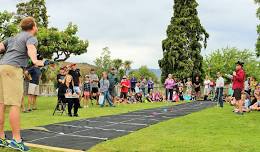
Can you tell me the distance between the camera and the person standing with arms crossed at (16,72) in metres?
6.01

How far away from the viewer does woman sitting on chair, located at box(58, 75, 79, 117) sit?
13555 millimetres

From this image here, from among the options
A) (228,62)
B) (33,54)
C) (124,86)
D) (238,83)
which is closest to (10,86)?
(33,54)

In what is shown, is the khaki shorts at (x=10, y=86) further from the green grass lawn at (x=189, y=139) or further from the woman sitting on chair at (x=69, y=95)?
the woman sitting on chair at (x=69, y=95)

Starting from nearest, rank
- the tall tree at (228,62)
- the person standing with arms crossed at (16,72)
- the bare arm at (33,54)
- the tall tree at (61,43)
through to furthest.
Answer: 1. the bare arm at (33,54)
2. the person standing with arms crossed at (16,72)
3. the tall tree at (61,43)
4. the tall tree at (228,62)

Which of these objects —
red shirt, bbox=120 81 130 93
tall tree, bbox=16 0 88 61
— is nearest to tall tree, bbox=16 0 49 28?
tall tree, bbox=16 0 88 61

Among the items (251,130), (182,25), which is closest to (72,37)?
(182,25)

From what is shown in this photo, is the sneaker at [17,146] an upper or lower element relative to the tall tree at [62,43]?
lower

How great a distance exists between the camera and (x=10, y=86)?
6062 mm

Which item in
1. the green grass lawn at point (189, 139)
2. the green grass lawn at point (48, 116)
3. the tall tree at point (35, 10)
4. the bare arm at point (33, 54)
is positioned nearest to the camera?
the bare arm at point (33, 54)

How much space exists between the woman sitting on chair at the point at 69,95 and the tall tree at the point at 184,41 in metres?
31.6

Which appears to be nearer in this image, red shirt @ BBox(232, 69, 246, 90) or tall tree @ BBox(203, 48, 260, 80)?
red shirt @ BBox(232, 69, 246, 90)

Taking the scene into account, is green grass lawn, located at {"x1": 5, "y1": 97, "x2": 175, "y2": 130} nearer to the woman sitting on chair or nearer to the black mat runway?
the woman sitting on chair

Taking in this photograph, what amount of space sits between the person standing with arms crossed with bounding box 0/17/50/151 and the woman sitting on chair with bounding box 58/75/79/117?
725cm

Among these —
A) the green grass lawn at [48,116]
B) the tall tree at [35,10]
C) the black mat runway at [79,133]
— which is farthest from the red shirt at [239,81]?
the tall tree at [35,10]
